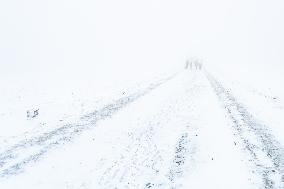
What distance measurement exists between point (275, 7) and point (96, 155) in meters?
181

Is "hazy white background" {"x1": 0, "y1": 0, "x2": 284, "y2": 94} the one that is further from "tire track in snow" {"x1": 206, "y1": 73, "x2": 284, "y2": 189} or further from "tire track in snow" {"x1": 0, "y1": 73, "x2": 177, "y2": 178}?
"tire track in snow" {"x1": 0, "y1": 73, "x2": 177, "y2": 178}

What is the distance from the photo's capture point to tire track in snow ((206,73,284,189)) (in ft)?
27.3

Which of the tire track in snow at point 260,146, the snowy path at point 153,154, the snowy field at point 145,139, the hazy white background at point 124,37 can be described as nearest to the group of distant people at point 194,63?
the hazy white background at point 124,37

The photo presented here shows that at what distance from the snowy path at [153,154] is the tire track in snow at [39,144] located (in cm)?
2

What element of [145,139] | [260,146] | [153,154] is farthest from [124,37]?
[153,154]

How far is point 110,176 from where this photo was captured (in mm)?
8102

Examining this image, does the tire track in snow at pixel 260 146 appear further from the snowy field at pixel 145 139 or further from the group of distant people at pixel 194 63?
the group of distant people at pixel 194 63

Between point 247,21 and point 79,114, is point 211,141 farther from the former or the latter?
point 247,21

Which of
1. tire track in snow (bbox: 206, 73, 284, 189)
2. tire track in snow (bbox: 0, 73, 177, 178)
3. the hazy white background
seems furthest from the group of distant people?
tire track in snow (bbox: 0, 73, 177, 178)

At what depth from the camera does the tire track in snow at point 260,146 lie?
8328mm

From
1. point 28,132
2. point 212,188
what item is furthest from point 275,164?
point 28,132

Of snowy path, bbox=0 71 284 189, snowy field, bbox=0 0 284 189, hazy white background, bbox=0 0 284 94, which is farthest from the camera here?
hazy white background, bbox=0 0 284 94

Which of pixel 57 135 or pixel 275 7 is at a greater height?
pixel 275 7

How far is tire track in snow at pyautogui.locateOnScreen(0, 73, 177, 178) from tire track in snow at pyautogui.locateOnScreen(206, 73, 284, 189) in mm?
4840
